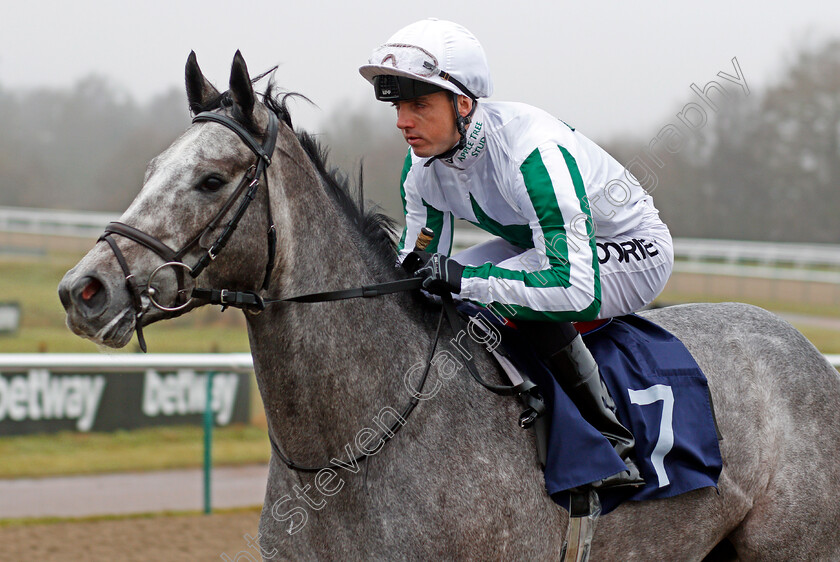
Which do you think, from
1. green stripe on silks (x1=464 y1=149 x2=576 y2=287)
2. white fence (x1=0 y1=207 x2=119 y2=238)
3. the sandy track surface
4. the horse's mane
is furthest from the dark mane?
white fence (x1=0 y1=207 x2=119 y2=238)

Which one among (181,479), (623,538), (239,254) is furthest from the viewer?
(181,479)

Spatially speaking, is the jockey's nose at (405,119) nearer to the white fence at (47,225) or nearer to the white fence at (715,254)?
the white fence at (715,254)

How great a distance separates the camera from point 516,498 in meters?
2.23

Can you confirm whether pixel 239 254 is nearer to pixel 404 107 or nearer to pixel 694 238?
pixel 404 107

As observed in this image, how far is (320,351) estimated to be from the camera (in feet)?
7.16

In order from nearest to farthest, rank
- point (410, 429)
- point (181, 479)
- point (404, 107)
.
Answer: point (410, 429) < point (404, 107) < point (181, 479)

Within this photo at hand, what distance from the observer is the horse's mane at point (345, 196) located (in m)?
2.30

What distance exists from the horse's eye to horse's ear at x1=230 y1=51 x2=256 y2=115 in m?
0.21

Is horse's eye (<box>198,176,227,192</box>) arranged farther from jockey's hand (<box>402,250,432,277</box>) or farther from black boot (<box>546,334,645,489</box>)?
black boot (<box>546,334,645,489</box>)

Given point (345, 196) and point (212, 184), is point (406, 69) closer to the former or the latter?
point (345, 196)

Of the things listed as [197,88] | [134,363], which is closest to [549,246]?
[197,88]

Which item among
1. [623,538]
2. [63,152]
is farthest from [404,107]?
[63,152]

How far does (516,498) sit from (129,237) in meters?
1.17

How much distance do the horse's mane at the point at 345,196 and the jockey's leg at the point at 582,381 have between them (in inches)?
18.2
